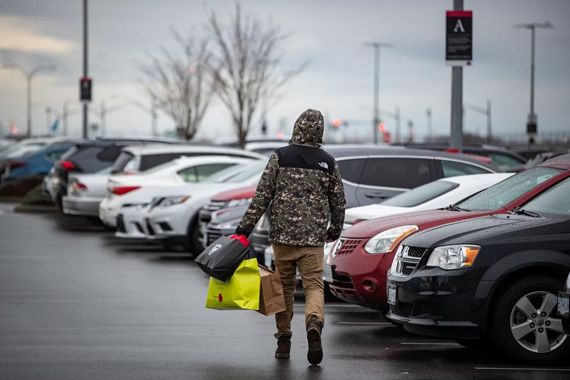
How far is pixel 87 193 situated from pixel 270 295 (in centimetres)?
1634

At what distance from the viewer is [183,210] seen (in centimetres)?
1997

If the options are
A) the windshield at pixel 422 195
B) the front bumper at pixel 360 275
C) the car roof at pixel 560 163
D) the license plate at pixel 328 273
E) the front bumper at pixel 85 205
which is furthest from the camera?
the front bumper at pixel 85 205

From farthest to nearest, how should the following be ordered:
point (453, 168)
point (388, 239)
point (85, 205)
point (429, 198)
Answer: point (85, 205) < point (453, 168) < point (429, 198) < point (388, 239)

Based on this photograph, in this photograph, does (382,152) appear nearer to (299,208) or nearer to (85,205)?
(299,208)

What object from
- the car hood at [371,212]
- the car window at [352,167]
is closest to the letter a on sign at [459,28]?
the car window at [352,167]

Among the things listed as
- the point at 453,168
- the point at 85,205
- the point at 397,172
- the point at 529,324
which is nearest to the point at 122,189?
the point at 85,205

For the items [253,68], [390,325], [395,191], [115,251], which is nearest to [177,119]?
[253,68]

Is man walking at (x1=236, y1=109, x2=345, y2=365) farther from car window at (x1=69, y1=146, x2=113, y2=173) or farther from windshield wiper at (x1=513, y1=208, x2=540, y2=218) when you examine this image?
car window at (x1=69, y1=146, x2=113, y2=173)

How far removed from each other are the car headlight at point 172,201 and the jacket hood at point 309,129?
33.4 ft

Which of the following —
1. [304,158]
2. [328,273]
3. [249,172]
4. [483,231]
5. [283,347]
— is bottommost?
[283,347]

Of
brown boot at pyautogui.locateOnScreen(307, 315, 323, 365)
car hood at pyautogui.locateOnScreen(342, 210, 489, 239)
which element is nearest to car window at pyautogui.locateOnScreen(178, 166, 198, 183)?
car hood at pyautogui.locateOnScreen(342, 210, 489, 239)

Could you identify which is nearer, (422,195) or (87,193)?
(422,195)

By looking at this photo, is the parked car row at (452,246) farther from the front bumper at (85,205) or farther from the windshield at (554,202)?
the front bumper at (85,205)

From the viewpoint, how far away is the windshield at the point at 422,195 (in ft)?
46.6
